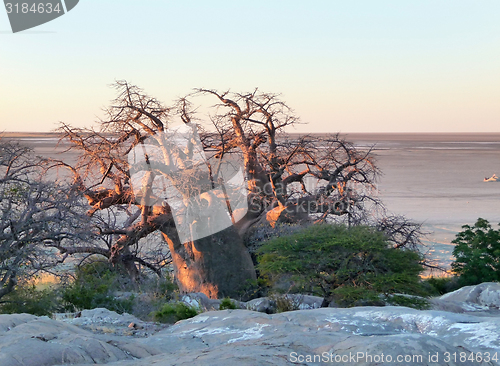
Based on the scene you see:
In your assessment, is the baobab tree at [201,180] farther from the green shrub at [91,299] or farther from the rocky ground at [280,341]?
the rocky ground at [280,341]

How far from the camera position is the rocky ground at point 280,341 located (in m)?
3.43

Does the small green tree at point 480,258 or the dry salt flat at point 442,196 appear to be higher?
the small green tree at point 480,258

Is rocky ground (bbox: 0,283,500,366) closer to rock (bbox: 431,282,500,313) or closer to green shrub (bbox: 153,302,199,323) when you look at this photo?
green shrub (bbox: 153,302,199,323)

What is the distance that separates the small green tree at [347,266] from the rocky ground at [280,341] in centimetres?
297

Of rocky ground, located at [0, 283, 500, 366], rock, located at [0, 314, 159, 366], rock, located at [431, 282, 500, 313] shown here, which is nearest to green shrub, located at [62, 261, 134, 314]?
rocky ground, located at [0, 283, 500, 366]

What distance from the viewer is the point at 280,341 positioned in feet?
13.2

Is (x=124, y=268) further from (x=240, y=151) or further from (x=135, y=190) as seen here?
(x=240, y=151)

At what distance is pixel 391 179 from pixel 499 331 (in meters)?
45.9

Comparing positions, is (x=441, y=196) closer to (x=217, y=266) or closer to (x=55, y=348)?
(x=217, y=266)

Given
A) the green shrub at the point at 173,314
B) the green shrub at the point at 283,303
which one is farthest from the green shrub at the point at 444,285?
the green shrub at the point at 173,314

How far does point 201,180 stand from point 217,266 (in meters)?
2.28

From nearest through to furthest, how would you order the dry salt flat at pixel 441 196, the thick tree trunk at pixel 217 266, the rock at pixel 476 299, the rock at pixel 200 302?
the rock at pixel 200 302
the rock at pixel 476 299
the thick tree trunk at pixel 217 266
the dry salt flat at pixel 441 196

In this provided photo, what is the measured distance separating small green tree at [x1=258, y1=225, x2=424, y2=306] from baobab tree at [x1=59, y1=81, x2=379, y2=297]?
358 cm

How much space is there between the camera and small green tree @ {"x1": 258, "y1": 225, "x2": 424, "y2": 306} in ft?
28.1
